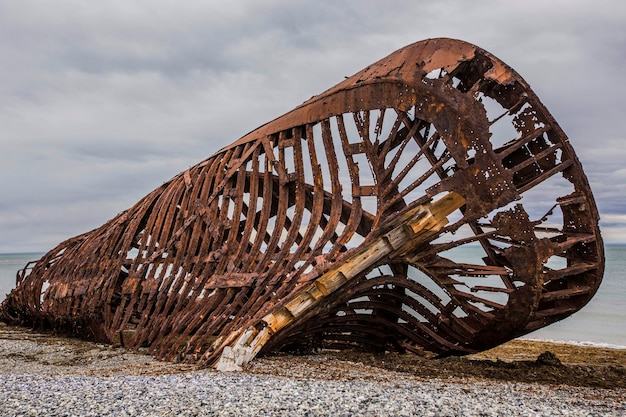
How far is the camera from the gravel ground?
505 centimetres

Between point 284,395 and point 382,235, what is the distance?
260 cm

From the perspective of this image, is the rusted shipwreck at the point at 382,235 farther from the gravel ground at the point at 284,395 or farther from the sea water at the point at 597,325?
the sea water at the point at 597,325

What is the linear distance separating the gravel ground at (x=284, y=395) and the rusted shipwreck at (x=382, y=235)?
905 millimetres

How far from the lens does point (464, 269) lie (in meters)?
8.29

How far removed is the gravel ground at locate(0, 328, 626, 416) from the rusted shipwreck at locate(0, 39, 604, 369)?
2.97 ft

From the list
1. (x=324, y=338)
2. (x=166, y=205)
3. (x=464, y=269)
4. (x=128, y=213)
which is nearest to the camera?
(x=464, y=269)

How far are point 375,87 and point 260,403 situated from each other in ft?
13.7

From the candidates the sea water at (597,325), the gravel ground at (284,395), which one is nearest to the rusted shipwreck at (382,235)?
the gravel ground at (284,395)

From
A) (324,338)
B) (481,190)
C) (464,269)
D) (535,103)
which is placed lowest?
(324,338)

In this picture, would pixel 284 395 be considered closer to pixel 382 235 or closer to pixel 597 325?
pixel 382 235

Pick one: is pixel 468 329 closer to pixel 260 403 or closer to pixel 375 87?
pixel 375 87

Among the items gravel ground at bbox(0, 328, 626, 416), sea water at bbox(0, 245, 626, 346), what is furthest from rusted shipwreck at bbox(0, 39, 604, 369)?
sea water at bbox(0, 245, 626, 346)

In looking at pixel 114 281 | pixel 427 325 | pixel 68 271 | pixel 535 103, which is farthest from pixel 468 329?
pixel 68 271

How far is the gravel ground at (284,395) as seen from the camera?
16.6 feet
